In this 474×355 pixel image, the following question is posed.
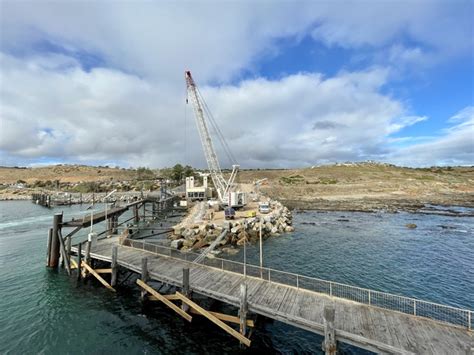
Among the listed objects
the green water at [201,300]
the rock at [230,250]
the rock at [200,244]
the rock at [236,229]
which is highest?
the rock at [236,229]

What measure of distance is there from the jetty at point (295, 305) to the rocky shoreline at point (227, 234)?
920 cm

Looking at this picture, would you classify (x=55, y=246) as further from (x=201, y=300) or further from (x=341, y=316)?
(x=341, y=316)

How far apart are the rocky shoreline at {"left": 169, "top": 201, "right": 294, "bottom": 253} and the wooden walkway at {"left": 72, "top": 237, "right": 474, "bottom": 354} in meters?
12.9

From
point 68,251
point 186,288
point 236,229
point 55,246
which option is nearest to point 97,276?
point 68,251

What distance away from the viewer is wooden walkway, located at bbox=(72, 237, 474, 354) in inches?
404

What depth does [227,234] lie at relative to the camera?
Answer: 33.7 meters

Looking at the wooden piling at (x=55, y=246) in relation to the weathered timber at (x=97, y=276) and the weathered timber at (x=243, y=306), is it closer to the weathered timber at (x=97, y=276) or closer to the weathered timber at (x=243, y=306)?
the weathered timber at (x=97, y=276)

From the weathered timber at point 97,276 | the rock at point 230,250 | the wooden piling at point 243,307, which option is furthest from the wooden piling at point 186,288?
the rock at point 230,250

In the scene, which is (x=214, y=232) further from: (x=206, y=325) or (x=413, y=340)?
(x=413, y=340)

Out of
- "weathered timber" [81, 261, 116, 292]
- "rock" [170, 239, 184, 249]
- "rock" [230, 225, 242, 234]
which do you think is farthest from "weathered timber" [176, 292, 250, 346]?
"rock" [230, 225, 242, 234]

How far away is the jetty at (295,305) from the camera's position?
35.0 feet

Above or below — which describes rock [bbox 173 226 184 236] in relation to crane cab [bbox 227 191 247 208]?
below

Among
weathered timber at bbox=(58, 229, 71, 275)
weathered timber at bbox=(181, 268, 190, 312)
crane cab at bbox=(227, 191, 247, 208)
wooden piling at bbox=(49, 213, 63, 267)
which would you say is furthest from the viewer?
crane cab at bbox=(227, 191, 247, 208)

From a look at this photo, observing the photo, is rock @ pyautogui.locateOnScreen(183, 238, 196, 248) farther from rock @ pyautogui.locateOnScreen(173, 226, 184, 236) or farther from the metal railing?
the metal railing
